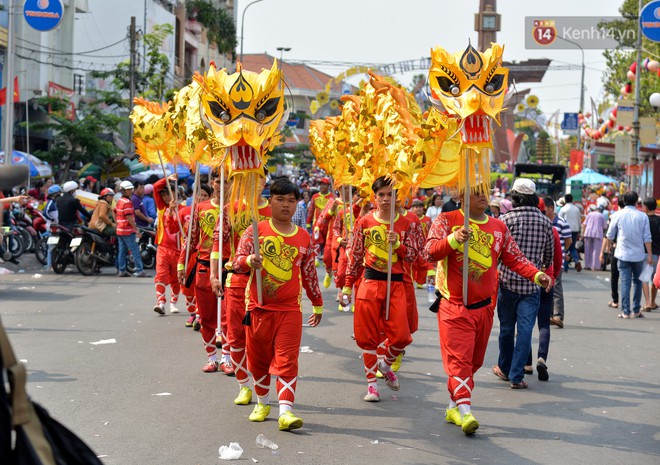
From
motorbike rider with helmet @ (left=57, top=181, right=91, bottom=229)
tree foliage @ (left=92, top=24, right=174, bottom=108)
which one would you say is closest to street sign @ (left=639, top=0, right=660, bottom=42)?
motorbike rider with helmet @ (left=57, top=181, right=91, bottom=229)

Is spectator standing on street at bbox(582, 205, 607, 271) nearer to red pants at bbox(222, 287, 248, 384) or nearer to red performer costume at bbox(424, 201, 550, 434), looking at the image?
red performer costume at bbox(424, 201, 550, 434)

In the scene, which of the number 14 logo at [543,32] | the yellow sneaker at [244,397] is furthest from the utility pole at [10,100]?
the number 14 logo at [543,32]

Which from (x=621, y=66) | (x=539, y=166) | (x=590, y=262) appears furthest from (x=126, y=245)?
(x=621, y=66)

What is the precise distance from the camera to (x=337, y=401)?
8523 mm

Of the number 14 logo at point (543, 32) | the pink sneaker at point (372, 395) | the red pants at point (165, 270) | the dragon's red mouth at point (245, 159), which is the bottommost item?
the pink sneaker at point (372, 395)

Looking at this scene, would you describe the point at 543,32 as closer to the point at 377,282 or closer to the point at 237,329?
the point at 377,282

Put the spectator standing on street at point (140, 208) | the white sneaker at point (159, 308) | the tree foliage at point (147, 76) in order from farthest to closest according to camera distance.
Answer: the tree foliage at point (147, 76)
the spectator standing on street at point (140, 208)
the white sneaker at point (159, 308)

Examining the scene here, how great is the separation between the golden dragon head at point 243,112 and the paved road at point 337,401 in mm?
1978

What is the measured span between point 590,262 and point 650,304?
27.7 ft

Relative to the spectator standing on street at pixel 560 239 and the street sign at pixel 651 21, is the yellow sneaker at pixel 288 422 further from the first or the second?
the street sign at pixel 651 21

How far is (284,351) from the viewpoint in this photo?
736cm

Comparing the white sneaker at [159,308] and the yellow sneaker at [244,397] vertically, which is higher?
the yellow sneaker at [244,397]

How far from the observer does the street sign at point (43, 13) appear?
18.7m

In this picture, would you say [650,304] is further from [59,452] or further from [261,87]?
[59,452]
